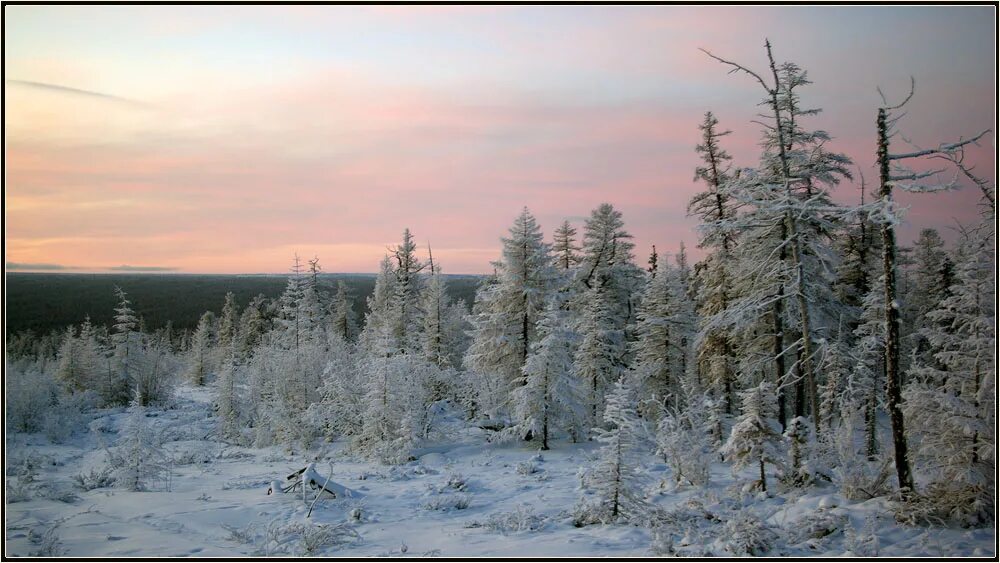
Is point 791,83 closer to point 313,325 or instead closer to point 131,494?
point 131,494

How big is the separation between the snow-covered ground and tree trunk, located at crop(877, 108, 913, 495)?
3.18ft

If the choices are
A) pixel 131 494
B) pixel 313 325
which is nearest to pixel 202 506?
pixel 131 494

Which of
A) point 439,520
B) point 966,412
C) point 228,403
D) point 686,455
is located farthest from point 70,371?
point 966,412

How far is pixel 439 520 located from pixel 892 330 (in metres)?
11.3

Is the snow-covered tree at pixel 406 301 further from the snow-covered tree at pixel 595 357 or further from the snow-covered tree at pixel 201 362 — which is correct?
the snow-covered tree at pixel 201 362

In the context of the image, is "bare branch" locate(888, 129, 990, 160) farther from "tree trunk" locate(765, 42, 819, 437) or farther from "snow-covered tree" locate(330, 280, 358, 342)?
"snow-covered tree" locate(330, 280, 358, 342)

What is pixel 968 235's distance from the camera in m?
11.7

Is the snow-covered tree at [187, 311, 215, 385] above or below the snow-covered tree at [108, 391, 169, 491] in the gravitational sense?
below

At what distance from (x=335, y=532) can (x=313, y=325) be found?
3330cm

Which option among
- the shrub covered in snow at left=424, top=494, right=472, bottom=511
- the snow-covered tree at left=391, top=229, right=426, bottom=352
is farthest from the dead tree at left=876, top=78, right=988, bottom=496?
the snow-covered tree at left=391, top=229, right=426, bottom=352

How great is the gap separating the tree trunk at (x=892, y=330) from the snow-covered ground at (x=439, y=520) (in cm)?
97

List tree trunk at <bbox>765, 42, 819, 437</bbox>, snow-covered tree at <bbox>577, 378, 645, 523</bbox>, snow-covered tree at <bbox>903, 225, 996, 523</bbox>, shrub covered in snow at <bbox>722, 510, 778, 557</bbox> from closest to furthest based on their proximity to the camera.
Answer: shrub covered in snow at <bbox>722, 510, 778, 557</bbox> < snow-covered tree at <bbox>903, 225, 996, 523</bbox> < snow-covered tree at <bbox>577, 378, 645, 523</bbox> < tree trunk at <bbox>765, 42, 819, 437</bbox>

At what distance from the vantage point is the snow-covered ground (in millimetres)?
10422

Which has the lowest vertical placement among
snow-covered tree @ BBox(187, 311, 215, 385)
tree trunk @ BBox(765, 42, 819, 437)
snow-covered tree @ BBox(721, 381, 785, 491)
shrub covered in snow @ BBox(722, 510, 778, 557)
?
snow-covered tree @ BBox(187, 311, 215, 385)
